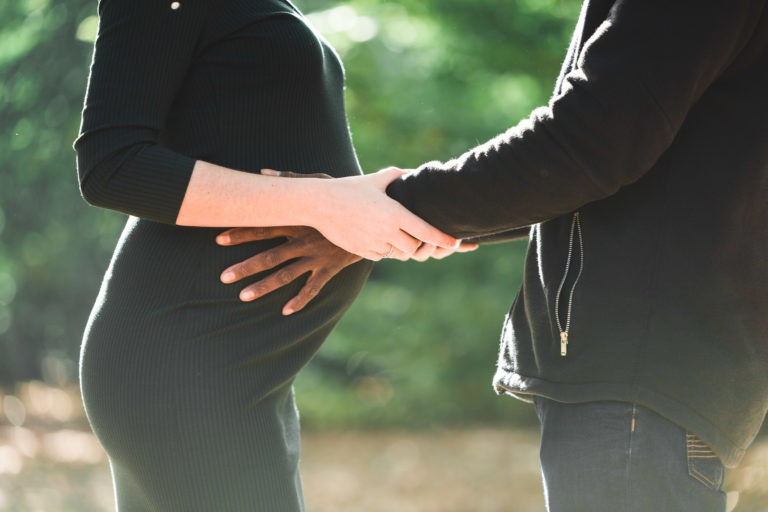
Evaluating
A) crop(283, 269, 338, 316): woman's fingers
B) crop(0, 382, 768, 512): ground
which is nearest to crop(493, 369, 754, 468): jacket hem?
crop(283, 269, 338, 316): woman's fingers

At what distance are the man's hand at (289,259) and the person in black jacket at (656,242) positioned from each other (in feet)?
1.18

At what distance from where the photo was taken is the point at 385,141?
211 inches

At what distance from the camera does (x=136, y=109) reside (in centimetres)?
146

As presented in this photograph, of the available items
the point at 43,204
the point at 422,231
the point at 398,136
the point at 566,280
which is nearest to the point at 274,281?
the point at 422,231

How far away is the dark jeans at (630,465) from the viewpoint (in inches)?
49.1

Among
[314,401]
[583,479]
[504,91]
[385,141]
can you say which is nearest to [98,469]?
[314,401]

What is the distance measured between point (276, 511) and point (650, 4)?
3.22ft

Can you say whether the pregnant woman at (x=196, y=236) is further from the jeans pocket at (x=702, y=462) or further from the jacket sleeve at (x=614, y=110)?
the jeans pocket at (x=702, y=462)

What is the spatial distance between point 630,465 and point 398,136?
4264mm

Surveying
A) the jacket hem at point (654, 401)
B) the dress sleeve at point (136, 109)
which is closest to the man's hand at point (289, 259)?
the dress sleeve at point (136, 109)

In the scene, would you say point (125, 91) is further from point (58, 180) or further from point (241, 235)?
point (58, 180)

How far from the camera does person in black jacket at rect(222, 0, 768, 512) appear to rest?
1.23 meters

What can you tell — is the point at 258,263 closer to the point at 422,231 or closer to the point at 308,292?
the point at 308,292

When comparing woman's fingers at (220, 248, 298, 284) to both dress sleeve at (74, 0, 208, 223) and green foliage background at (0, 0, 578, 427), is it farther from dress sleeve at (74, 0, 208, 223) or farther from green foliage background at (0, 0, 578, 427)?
green foliage background at (0, 0, 578, 427)
